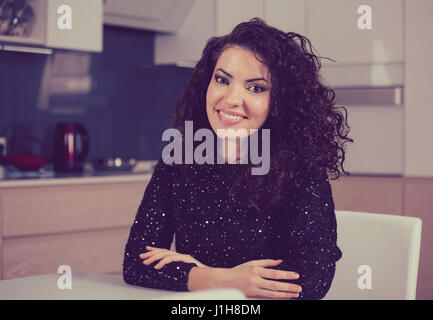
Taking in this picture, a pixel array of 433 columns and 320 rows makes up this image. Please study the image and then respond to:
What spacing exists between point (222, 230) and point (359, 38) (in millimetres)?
1955

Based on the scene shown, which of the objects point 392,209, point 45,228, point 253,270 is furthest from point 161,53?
point 253,270

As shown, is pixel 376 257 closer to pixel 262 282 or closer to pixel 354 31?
pixel 262 282

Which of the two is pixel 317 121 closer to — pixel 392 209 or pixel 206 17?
pixel 392 209

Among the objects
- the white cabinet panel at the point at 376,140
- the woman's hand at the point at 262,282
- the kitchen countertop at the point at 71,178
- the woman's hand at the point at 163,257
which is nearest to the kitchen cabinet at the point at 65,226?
the kitchen countertop at the point at 71,178

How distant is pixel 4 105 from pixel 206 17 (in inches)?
49.0

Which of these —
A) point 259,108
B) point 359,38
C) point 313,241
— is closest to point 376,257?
point 313,241

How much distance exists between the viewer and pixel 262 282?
1.06 metres

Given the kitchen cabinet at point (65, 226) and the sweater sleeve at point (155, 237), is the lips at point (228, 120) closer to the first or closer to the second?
the sweater sleeve at point (155, 237)

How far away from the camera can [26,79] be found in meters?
2.90

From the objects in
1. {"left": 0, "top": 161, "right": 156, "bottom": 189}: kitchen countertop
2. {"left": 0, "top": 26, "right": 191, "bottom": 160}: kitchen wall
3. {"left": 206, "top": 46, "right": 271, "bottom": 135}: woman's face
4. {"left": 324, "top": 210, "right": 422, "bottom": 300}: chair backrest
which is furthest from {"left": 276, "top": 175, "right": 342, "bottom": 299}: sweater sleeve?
{"left": 0, "top": 26, "right": 191, "bottom": 160}: kitchen wall

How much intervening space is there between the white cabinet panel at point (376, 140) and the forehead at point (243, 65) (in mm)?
1765

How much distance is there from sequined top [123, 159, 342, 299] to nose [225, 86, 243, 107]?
188 millimetres

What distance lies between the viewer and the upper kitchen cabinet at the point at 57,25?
8.53 feet

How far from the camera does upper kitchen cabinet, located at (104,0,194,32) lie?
9.85ft
